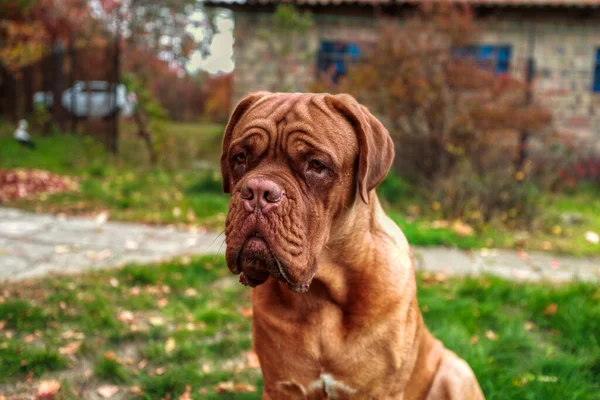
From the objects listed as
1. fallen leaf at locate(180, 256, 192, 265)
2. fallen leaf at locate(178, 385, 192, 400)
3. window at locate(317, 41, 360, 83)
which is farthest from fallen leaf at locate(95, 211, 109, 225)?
window at locate(317, 41, 360, 83)

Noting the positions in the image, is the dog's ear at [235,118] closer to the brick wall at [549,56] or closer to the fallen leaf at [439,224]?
the fallen leaf at [439,224]

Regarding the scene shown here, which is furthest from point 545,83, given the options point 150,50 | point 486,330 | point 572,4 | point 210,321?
point 210,321

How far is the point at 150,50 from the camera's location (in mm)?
12641

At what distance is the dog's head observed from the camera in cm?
188

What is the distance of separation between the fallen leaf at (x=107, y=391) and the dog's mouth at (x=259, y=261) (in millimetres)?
1536

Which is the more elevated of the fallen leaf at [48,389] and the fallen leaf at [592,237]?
the fallen leaf at [592,237]

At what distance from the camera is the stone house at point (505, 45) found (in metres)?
11.7

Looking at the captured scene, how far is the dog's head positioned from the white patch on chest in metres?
0.41

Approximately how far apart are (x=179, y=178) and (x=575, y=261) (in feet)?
19.7

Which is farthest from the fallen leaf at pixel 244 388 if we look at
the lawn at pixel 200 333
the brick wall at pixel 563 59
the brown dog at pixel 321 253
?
the brick wall at pixel 563 59

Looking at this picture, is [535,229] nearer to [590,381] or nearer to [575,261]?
[575,261]

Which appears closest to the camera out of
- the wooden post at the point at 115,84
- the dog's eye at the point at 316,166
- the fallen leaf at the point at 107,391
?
the dog's eye at the point at 316,166

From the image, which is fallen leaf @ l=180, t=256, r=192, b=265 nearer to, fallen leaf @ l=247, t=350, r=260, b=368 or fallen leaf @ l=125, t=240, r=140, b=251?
fallen leaf @ l=125, t=240, r=140, b=251

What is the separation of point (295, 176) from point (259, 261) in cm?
33
